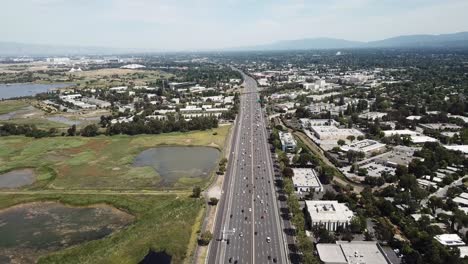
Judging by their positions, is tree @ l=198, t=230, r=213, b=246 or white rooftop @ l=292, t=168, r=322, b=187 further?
white rooftop @ l=292, t=168, r=322, b=187

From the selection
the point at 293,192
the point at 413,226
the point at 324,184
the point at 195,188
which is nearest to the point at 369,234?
the point at 413,226

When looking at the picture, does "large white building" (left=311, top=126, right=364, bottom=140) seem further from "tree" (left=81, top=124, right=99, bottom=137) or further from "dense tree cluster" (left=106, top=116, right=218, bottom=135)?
"tree" (left=81, top=124, right=99, bottom=137)

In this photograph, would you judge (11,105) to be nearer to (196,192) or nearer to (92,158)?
(92,158)

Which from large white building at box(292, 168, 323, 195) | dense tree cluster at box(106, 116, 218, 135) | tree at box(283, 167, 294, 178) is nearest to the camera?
large white building at box(292, 168, 323, 195)

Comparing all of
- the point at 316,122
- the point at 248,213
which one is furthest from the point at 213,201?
the point at 316,122

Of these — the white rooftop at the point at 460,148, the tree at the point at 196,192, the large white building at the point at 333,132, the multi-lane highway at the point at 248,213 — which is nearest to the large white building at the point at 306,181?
the multi-lane highway at the point at 248,213

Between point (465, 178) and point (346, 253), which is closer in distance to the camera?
point (346, 253)

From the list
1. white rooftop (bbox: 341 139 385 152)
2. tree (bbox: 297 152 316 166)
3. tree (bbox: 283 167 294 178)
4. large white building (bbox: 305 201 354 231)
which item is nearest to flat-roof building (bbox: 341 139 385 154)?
white rooftop (bbox: 341 139 385 152)

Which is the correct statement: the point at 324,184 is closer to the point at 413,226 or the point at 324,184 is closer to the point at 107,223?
the point at 413,226
